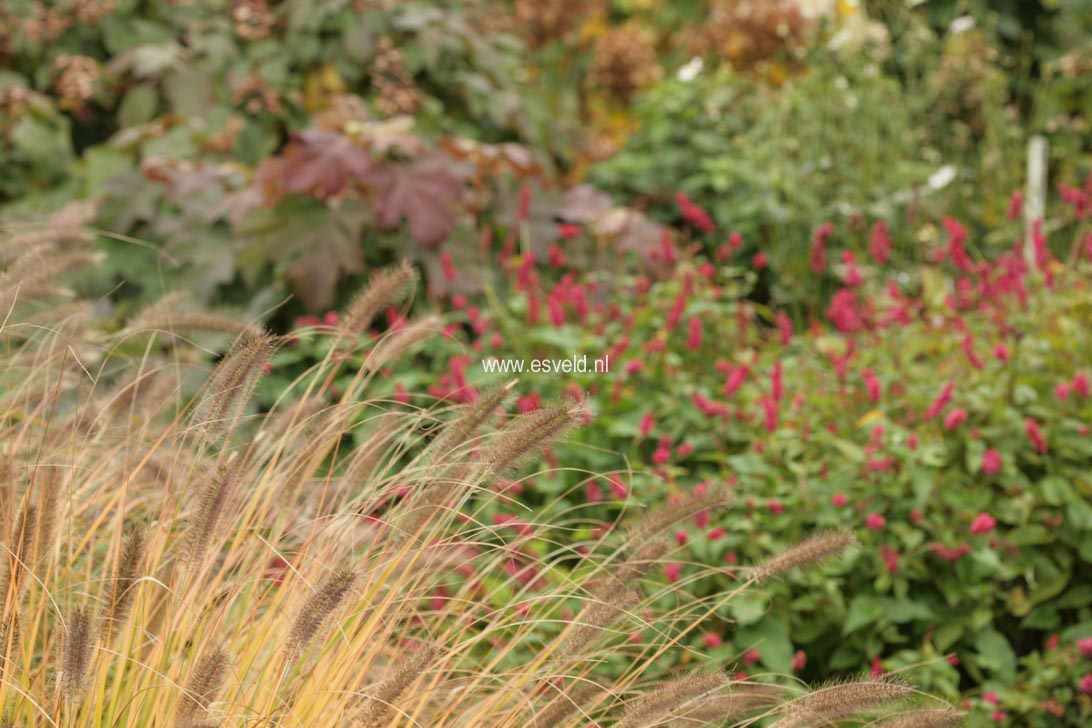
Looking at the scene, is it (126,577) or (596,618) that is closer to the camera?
(126,577)

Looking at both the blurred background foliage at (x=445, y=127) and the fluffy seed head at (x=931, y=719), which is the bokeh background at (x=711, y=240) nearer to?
the blurred background foliage at (x=445, y=127)

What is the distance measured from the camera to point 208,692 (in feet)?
4.54

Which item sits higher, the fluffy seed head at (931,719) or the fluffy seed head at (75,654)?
the fluffy seed head at (75,654)

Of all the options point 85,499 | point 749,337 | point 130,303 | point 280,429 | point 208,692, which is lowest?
point 130,303

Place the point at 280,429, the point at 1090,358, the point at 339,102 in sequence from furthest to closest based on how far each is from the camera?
the point at 339,102, the point at 1090,358, the point at 280,429

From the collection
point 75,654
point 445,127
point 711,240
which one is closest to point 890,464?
point 75,654

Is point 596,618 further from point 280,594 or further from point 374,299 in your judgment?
point 374,299

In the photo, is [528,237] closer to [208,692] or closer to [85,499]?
[85,499]

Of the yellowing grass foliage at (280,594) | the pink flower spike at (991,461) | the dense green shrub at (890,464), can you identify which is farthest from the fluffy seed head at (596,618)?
the pink flower spike at (991,461)

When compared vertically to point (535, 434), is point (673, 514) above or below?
below

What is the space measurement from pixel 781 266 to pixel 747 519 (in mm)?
2034

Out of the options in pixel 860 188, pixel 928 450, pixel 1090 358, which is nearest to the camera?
pixel 928 450

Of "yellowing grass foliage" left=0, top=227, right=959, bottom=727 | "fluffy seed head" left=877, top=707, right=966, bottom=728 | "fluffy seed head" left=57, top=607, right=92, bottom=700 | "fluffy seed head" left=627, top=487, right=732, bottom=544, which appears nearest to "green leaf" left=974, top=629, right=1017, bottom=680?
"yellowing grass foliage" left=0, top=227, right=959, bottom=727

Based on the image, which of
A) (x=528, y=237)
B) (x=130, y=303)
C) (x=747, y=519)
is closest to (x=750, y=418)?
(x=747, y=519)
